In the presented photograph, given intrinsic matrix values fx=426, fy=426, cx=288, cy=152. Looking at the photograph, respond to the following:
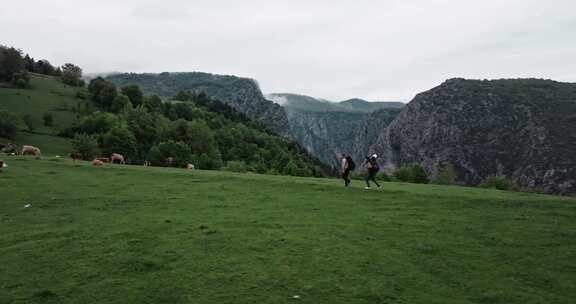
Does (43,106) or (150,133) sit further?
(43,106)

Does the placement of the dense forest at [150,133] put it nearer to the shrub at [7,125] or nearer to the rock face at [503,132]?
the shrub at [7,125]

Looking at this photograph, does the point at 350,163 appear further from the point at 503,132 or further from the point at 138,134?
the point at 503,132

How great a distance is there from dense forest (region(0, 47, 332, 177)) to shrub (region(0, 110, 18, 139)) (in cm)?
50

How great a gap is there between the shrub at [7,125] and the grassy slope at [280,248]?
281 feet

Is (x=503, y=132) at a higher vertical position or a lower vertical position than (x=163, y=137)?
higher

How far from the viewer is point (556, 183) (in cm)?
11538

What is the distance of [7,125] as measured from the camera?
98.3 meters

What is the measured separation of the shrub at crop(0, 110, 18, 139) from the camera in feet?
319

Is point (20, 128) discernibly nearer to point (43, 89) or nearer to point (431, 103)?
point (43, 89)

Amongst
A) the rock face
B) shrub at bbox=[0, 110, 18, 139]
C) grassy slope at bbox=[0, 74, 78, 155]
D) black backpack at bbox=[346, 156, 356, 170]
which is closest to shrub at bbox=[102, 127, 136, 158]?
grassy slope at bbox=[0, 74, 78, 155]

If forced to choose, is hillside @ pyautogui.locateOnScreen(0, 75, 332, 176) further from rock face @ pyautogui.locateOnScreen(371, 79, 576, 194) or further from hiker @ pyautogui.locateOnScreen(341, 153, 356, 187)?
rock face @ pyautogui.locateOnScreen(371, 79, 576, 194)

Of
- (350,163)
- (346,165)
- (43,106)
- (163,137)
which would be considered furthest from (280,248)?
(43,106)

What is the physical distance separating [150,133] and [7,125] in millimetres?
32567

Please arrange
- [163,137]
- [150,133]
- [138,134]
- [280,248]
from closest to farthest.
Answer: [280,248], [138,134], [150,133], [163,137]
